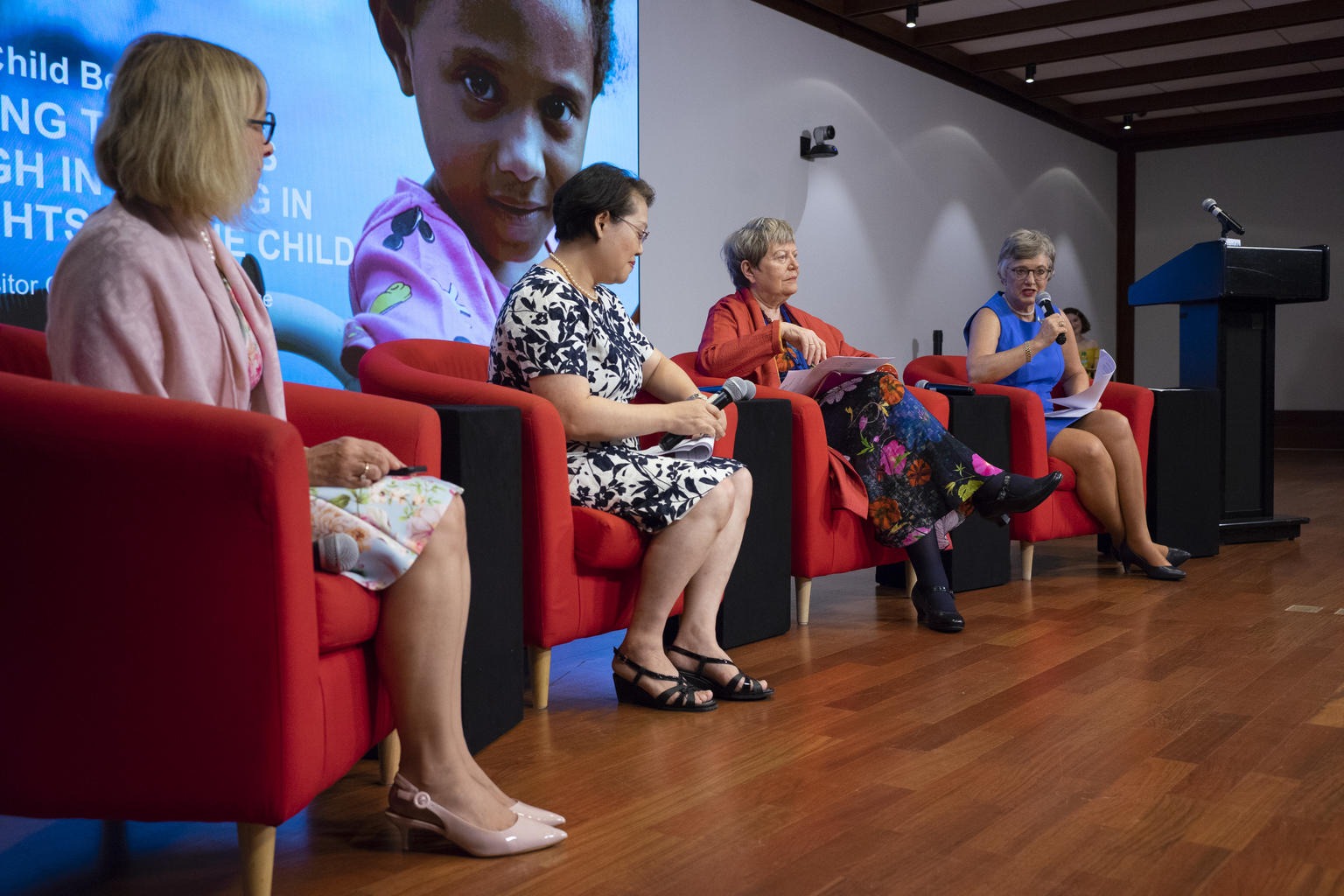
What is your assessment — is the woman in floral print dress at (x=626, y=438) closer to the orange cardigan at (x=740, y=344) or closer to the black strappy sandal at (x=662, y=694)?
the black strappy sandal at (x=662, y=694)

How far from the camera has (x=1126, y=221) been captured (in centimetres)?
1127

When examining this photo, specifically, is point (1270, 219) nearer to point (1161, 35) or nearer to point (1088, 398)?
point (1161, 35)

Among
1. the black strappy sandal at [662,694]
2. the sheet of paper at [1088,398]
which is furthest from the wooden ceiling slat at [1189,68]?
the black strappy sandal at [662,694]

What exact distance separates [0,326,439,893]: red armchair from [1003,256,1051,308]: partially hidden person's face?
328 cm

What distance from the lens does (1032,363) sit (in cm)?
419

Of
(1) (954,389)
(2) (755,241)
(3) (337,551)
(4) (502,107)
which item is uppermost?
(4) (502,107)

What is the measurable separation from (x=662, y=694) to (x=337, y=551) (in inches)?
42.9

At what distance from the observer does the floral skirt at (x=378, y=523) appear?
1572 millimetres

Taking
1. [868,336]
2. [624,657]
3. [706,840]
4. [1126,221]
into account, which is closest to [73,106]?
[624,657]

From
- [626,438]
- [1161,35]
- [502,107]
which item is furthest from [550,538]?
[1161,35]

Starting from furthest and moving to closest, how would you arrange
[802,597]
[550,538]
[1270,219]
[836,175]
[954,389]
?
[1270,219] → [836,175] → [954,389] → [802,597] → [550,538]

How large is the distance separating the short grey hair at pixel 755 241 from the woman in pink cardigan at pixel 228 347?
205 centimetres

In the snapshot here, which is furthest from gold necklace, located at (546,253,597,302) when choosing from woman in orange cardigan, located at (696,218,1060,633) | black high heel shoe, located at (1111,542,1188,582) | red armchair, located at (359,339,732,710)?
black high heel shoe, located at (1111,542,1188,582)

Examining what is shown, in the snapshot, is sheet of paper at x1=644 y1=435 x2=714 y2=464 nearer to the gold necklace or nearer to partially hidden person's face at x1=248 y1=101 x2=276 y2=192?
the gold necklace
